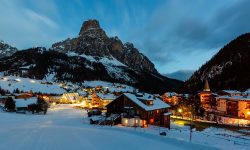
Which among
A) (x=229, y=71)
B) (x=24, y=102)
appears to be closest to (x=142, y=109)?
(x=24, y=102)

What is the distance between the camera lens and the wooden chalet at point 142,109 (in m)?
62.9

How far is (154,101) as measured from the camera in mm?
71250

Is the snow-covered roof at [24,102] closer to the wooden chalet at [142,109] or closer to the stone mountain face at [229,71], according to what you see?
the wooden chalet at [142,109]

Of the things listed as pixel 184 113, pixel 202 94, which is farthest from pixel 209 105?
pixel 184 113

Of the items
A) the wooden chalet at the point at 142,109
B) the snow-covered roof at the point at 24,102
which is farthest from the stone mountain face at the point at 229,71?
the snow-covered roof at the point at 24,102

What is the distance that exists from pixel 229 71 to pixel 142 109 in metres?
122

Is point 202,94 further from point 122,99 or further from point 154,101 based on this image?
point 122,99

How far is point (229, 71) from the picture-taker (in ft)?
547

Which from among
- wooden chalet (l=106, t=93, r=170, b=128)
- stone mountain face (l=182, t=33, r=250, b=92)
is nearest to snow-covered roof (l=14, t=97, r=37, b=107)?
wooden chalet (l=106, t=93, r=170, b=128)

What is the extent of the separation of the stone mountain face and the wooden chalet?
84756 mm

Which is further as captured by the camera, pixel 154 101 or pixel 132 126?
pixel 154 101

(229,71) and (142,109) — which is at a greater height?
(229,71)

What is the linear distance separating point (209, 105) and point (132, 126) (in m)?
62.1

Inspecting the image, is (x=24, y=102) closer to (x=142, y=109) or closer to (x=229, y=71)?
(x=142, y=109)
